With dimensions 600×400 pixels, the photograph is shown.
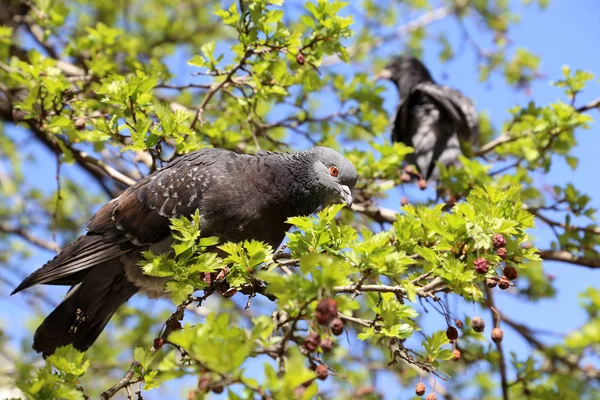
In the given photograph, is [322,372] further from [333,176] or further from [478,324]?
[333,176]

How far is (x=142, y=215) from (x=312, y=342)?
2.04 metres

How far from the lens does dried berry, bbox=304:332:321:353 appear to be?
7.29 ft

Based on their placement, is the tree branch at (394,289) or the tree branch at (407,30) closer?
the tree branch at (394,289)

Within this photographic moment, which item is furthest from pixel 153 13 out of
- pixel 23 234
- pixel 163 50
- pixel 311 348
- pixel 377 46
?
pixel 311 348

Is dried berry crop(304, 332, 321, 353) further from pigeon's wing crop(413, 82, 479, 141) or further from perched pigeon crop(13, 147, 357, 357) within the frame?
pigeon's wing crop(413, 82, 479, 141)

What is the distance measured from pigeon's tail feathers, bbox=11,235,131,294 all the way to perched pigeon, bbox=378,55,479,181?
3429mm

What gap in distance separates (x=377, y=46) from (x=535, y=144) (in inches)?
165

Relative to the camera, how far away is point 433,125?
6590 mm

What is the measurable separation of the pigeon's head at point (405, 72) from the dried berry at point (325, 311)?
5.97 m

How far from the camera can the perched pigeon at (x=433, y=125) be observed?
621 cm

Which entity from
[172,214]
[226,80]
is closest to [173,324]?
[172,214]

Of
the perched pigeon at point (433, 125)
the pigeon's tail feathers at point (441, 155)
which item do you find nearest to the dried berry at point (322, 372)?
the perched pigeon at point (433, 125)

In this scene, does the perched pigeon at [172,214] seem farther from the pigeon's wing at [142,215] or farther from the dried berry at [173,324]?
the dried berry at [173,324]

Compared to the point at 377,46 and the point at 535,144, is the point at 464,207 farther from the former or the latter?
the point at 377,46
